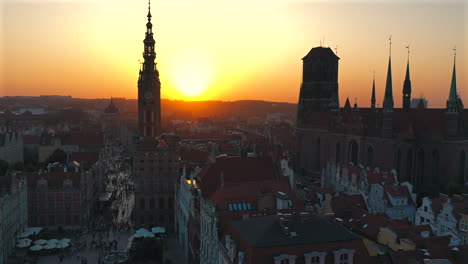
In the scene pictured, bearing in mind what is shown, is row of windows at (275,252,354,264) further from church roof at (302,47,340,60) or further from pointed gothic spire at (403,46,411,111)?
church roof at (302,47,340,60)

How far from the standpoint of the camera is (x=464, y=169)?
7262 cm

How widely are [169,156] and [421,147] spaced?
4440cm

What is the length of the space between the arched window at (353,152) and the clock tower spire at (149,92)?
3969 cm

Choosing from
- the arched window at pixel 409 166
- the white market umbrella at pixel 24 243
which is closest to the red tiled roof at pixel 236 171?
the white market umbrella at pixel 24 243

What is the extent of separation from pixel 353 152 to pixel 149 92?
1705 inches

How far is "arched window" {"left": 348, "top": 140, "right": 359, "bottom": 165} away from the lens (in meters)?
87.7

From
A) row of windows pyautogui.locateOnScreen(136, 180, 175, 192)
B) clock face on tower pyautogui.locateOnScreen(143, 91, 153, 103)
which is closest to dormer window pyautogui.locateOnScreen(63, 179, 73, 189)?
row of windows pyautogui.locateOnScreen(136, 180, 175, 192)

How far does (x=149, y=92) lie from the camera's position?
261ft

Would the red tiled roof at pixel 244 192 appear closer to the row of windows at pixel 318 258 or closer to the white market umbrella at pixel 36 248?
the row of windows at pixel 318 258

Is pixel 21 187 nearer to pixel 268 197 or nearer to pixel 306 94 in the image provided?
pixel 268 197

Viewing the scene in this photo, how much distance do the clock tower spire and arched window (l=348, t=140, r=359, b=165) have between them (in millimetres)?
39686

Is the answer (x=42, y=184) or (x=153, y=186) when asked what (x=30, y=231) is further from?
(x=153, y=186)

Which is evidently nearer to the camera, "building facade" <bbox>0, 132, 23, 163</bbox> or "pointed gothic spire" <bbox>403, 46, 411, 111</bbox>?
"pointed gothic spire" <bbox>403, 46, 411, 111</bbox>

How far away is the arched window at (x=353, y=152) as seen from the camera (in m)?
87.7
